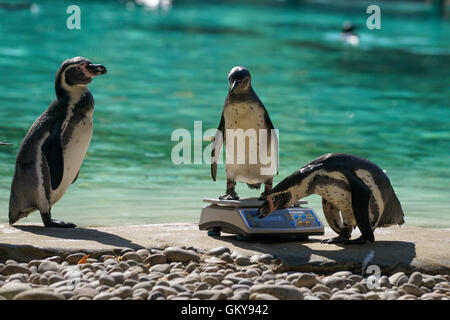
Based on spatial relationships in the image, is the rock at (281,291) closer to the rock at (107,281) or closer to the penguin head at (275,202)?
the rock at (107,281)

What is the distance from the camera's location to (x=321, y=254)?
522 centimetres

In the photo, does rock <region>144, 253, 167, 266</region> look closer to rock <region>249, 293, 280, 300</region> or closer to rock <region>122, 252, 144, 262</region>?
rock <region>122, 252, 144, 262</region>

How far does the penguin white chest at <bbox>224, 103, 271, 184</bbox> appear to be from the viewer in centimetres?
580

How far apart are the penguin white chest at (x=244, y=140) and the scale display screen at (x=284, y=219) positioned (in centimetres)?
35

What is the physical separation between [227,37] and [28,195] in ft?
77.6

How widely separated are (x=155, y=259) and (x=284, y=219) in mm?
887

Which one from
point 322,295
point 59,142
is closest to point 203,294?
point 322,295

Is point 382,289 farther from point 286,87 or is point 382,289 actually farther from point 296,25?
point 296,25

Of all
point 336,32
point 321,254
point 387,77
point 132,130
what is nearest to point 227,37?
point 336,32

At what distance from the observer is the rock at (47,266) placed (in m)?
4.84

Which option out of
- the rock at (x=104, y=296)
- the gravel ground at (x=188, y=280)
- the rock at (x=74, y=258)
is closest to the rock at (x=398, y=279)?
the gravel ground at (x=188, y=280)

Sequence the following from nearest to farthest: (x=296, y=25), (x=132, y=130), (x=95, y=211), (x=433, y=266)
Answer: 1. (x=433, y=266)
2. (x=95, y=211)
3. (x=132, y=130)
4. (x=296, y=25)

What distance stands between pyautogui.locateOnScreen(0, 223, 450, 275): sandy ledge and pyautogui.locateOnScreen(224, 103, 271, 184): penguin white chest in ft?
1.40

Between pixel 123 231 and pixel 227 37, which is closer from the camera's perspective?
pixel 123 231
